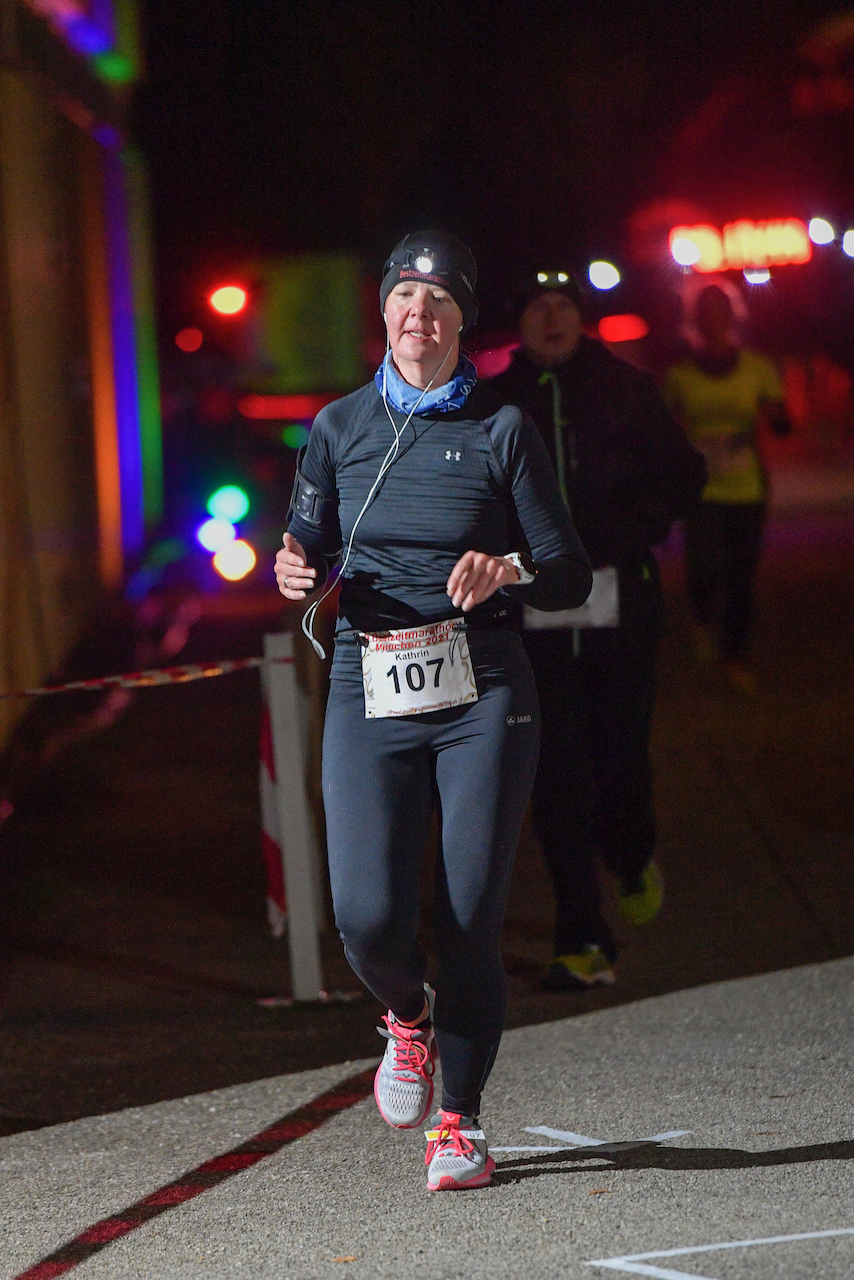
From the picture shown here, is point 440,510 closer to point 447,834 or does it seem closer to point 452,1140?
point 447,834

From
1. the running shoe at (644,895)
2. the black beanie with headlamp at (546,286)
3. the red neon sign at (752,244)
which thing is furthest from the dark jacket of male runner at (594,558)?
the red neon sign at (752,244)

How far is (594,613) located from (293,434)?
12.7m

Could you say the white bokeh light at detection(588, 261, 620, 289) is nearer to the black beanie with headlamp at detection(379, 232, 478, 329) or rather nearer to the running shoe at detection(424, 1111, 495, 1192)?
the black beanie with headlamp at detection(379, 232, 478, 329)

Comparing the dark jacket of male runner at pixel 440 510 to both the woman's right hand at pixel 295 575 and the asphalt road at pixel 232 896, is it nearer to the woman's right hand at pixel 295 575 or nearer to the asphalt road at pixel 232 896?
the woman's right hand at pixel 295 575

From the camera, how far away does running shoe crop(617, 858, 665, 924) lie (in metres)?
6.37

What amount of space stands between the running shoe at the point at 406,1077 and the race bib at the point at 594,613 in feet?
6.07

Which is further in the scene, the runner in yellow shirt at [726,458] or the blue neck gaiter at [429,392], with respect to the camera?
the runner in yellow shirt at [726,458]

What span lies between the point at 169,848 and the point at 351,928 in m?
4.06

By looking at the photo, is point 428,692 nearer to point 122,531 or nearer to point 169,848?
point 169,848

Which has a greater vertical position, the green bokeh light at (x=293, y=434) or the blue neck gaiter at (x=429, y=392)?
the blue neck gaiter at (x=429, y=392)

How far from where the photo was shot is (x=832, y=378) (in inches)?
1836

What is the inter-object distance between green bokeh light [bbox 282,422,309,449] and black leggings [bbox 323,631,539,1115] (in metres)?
14.1

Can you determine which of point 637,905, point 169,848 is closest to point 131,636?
point 169,848

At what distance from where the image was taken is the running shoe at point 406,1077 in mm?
4195
